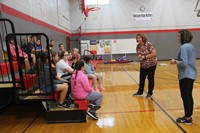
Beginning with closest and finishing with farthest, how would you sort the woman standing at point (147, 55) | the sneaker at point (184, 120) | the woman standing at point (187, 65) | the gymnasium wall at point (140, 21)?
the woman standing at point (187, 65)
the sneaker at point (184, 120)
the woman standing at point (147, 55)
the gymnasium wall at point (140, 21)

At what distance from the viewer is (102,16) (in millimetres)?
13883

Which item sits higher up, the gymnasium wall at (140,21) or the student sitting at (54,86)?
the gymnasium wall at (140,21)

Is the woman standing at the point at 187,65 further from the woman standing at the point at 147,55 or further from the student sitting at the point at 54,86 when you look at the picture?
the student sitting at the point at 54,86

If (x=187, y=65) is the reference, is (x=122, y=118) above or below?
below

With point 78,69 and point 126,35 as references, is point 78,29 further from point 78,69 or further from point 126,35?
point 78,69

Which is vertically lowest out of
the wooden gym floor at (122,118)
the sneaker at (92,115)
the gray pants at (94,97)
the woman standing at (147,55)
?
the wooden gym floor at (122,118)

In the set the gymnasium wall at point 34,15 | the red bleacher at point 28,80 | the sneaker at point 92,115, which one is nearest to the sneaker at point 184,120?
the sneaker at point 92,115

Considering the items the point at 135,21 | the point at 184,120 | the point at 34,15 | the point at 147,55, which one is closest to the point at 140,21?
the point at 135,21

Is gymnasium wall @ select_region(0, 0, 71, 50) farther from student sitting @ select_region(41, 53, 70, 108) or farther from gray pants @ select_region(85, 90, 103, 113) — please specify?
gray pants @ select_region(85, 90, 103, 113)

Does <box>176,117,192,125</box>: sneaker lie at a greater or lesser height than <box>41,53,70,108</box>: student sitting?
lesser

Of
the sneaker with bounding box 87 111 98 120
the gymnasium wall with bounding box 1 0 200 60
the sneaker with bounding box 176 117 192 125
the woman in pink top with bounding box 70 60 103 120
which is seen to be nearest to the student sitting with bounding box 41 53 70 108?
the woman in pink top with bounding box 70 60 103 120

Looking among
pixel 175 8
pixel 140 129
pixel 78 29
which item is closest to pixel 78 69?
pixel 140 129

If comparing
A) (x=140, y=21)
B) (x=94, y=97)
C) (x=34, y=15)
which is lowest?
(x=94, y=97)

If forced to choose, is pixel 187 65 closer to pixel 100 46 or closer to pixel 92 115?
pixel 92 115
